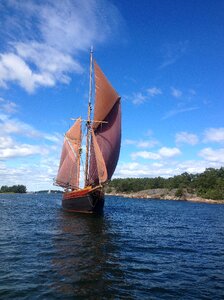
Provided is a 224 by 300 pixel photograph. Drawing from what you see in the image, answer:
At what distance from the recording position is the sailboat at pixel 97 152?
145 ft

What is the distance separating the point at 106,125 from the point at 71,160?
11.9 meters

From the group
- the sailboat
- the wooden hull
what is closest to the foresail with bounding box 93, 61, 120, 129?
the sailboat

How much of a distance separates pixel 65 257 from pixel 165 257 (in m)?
6.46

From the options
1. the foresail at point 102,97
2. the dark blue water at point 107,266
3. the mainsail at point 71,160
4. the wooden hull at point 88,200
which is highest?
the foresail at point 102,97

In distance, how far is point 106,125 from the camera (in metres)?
48.6

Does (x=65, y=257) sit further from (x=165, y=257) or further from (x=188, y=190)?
(x=188, y=190)

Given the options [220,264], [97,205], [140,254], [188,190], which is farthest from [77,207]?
[188,190]

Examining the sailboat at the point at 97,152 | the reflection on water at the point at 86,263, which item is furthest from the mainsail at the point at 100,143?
the reflection on water at the point at 86,263

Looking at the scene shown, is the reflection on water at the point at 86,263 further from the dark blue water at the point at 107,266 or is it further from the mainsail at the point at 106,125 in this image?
the mainsail at the point at 106,125

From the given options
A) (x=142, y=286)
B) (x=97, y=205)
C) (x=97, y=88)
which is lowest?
(x=142, y=286)

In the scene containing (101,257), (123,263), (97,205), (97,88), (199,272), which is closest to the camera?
(199,272)

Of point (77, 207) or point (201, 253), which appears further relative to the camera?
point (77, 207)

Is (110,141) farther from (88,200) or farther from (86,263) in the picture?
(86,263)

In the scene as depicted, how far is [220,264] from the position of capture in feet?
63.3
